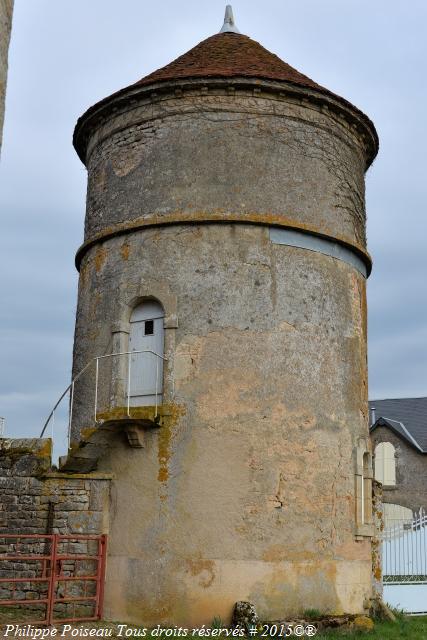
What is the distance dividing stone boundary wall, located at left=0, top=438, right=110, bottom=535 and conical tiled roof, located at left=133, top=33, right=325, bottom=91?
6770 millimetres

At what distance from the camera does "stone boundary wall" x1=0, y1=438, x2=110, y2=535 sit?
12.4 m

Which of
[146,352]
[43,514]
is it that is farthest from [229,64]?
[43,514]

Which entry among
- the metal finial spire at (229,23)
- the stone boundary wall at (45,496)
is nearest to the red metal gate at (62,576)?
the stone boundary wall at (45,496)

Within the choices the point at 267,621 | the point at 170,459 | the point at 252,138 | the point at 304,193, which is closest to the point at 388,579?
the point at 267,621

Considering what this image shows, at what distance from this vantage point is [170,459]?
1214cm

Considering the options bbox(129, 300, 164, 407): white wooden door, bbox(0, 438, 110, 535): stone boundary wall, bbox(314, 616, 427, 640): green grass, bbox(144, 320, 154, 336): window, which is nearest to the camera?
bbox(314, 616, 427, 640): green grass

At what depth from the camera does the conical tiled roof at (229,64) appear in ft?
43.7

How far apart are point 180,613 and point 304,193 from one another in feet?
23.3

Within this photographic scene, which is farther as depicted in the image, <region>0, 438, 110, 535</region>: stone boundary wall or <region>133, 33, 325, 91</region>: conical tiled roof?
<region>133, 33, 325, 91</region>: conical tiled roof

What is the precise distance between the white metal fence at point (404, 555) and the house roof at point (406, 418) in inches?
460

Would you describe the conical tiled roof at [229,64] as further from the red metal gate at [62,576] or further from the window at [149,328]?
the red metal gate at [62,576]

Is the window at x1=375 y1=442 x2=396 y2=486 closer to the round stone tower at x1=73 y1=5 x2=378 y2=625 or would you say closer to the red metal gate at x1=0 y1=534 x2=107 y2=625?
the round stone tower at x1=73 y1=5 x2=378 y2=625

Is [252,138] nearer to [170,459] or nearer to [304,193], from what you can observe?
[304,193]

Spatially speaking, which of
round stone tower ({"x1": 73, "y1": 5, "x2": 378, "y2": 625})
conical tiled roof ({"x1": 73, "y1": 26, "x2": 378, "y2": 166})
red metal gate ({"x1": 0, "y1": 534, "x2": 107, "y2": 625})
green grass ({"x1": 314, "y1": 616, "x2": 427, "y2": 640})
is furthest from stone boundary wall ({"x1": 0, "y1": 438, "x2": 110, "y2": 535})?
conical tiled roof ({"x1": 73, "y1": 26, "x2": 378, "y2": 166})
